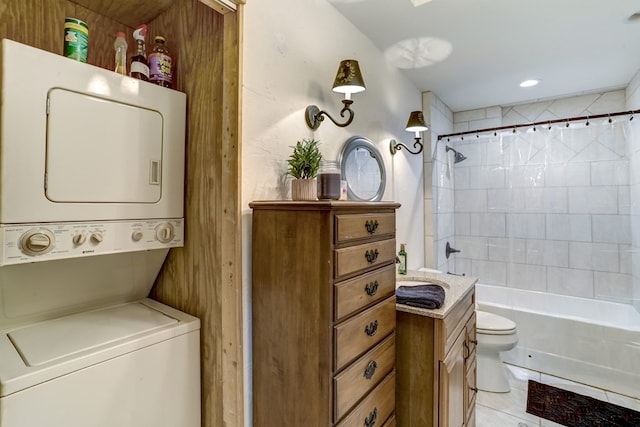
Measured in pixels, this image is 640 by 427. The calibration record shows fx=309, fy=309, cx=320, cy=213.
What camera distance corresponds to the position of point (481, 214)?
127 inches

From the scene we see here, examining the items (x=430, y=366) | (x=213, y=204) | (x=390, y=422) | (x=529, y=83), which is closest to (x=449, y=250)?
(x=529, y=83)

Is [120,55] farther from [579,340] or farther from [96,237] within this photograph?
[579,340]

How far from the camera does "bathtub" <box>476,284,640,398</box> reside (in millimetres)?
2219

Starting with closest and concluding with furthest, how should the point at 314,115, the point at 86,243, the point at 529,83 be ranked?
the point at 86,243 → the point at 314,115 → the point at 529,83

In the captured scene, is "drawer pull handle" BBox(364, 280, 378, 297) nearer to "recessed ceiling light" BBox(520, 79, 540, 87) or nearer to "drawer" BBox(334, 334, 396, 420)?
"drawer" BBox(334, 334, 396, 420)

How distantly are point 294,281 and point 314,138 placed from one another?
80 cm

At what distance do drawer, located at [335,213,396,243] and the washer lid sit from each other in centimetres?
70

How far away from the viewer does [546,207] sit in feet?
9.55

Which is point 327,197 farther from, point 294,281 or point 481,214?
point 481,214

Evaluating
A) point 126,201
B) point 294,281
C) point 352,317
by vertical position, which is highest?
point 126,201

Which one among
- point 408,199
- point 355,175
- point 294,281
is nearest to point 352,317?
point 294,281

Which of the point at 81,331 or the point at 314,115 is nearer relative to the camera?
the point at 81,331

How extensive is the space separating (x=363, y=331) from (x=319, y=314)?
0.76 ft

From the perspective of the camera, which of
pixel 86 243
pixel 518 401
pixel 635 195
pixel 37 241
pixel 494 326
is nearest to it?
pixel 37 241
